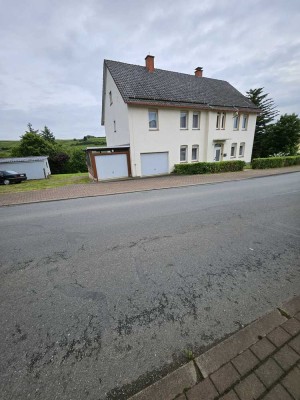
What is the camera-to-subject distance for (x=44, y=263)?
11.8ft

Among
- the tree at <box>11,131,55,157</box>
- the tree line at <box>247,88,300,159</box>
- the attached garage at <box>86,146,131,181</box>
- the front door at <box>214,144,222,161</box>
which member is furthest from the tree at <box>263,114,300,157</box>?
the tree at <box>11,131,55,157</box>

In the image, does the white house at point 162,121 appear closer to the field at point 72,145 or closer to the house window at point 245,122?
the house window at point 245,122

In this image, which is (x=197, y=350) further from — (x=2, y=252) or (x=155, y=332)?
(x=2, y=252)

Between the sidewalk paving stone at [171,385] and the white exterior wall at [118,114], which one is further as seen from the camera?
the white exterior wall at [118,114]

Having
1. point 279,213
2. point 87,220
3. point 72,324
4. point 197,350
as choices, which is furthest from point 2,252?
point 279,213

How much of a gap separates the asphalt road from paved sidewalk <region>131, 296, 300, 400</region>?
0.15 metres

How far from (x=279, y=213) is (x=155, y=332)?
18.8 ft

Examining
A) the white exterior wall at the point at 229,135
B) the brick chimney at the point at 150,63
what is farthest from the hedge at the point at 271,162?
the brick chimney at the point at 150,63

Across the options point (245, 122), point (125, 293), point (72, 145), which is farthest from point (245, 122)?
point (72, 145)

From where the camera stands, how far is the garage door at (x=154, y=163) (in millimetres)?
15664

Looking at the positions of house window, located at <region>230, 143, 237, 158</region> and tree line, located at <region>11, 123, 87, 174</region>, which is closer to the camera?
house window, located at <region>230, 143, 237, 158</region>

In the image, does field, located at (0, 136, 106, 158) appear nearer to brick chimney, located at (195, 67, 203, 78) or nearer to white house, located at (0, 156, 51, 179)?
white house, located at (0, 156, 51, 179)

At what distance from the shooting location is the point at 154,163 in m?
16.1

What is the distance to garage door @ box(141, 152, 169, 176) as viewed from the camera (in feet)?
51.4
